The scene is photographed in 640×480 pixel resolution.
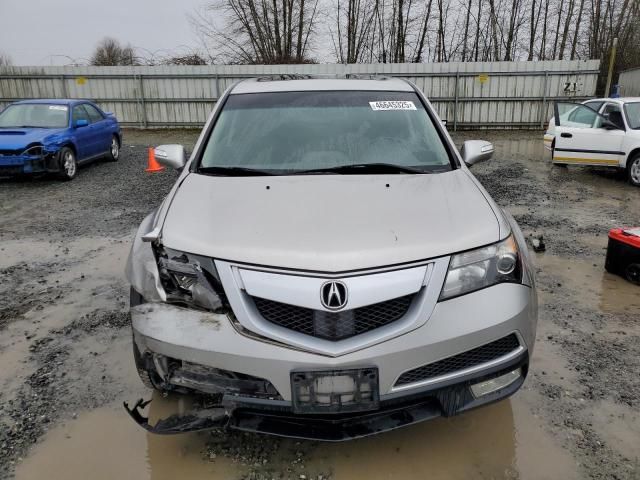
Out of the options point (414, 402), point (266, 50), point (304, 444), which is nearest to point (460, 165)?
point (414, 402)

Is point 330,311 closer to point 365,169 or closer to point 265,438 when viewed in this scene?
point 265,438

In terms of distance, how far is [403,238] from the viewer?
2.10 m

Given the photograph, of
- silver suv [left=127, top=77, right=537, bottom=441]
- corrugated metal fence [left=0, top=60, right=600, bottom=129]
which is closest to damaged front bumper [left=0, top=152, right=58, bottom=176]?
silver suv [left=127, top=77, right=537, bottom=441]

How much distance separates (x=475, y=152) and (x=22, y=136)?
8.16 metres

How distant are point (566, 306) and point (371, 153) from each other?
215 centimetres

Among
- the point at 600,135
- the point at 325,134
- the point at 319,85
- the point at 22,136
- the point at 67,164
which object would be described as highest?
the point at 319,85

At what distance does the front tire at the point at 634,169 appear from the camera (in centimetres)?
825

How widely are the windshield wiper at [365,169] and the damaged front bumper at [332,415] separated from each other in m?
1.27

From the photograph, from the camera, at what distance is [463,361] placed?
205 cm

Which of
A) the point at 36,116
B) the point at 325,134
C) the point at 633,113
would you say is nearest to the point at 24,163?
the point at 36,116

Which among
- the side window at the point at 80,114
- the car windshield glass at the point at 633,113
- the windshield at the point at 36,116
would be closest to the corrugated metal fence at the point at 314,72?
the side window at the point at 80,114

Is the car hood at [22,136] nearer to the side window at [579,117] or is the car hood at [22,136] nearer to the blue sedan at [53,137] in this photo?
the blue sedan at [53,137]

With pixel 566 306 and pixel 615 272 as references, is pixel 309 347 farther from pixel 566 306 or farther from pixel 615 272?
pixel 615 272

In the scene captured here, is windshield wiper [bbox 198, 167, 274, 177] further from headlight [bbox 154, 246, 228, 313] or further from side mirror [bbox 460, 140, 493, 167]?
side mirror [bbox 460, 140, 493, 167]
